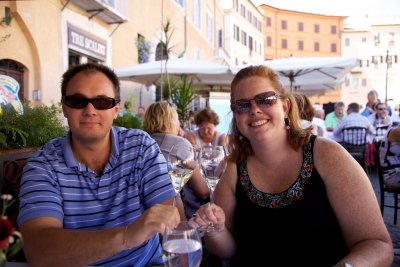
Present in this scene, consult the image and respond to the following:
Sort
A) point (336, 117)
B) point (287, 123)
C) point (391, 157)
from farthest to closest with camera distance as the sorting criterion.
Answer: point (336, 117), point (391, 157), point (287, 123)

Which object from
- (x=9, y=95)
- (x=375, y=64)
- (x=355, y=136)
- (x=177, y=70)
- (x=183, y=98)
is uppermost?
(x=375, y=64)

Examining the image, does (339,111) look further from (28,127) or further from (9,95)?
(28,127)

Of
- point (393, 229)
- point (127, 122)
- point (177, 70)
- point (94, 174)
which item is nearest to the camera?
point (94, 174)

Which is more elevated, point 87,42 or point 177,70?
point 87,42

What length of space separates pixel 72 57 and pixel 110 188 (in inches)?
343

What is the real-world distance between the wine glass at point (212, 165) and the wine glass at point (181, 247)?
0.61 m

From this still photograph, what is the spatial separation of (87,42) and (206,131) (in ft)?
18.6

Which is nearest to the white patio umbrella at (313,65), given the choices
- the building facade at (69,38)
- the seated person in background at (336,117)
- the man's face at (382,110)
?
the seated person in background at (336,117)

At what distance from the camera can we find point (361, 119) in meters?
8.41

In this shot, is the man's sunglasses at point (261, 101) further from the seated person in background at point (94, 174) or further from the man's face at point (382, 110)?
the man's face at point (382, 110)

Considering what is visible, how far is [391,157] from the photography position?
4418 millimetres

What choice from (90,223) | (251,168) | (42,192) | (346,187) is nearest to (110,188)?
(90,223)

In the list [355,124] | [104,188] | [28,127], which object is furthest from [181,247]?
[355,124]

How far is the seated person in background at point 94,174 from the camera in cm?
168
